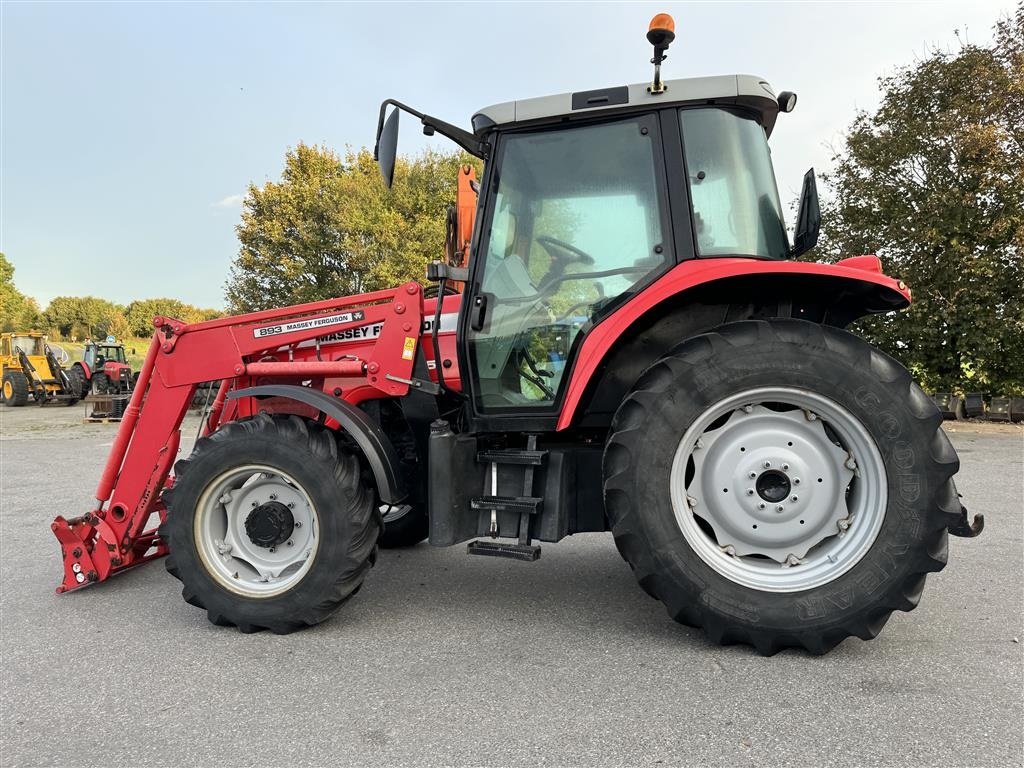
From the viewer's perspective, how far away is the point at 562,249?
9.58 ft

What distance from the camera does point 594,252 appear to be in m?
2.88

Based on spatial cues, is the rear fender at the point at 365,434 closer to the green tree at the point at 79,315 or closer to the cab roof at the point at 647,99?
the cab roof at the point at 647,99

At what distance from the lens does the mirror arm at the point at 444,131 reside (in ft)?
8.82

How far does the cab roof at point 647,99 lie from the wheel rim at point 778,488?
4.19ft

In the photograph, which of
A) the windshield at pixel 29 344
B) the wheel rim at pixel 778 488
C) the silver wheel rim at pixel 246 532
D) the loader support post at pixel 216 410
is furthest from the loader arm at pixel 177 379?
the windshield at pixel 29 344

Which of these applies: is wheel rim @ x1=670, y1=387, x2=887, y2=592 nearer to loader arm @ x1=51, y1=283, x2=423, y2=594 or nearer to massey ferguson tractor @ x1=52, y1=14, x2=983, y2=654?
massey ferguson tractor @ x1=52, y1=14, x2=983, y2=654

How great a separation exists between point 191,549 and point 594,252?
2.30 m

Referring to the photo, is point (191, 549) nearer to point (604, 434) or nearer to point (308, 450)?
point (308, 450)

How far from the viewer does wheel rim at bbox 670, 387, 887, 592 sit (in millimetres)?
2545

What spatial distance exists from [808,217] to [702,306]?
0.76 meters

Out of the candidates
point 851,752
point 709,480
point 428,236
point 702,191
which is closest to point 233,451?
point 709,480

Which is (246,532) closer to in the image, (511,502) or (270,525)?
(270,525)

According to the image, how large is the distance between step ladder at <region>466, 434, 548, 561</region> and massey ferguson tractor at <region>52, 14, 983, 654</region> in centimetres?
1

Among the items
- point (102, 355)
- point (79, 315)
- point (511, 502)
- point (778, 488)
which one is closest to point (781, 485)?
point (778, 488)
